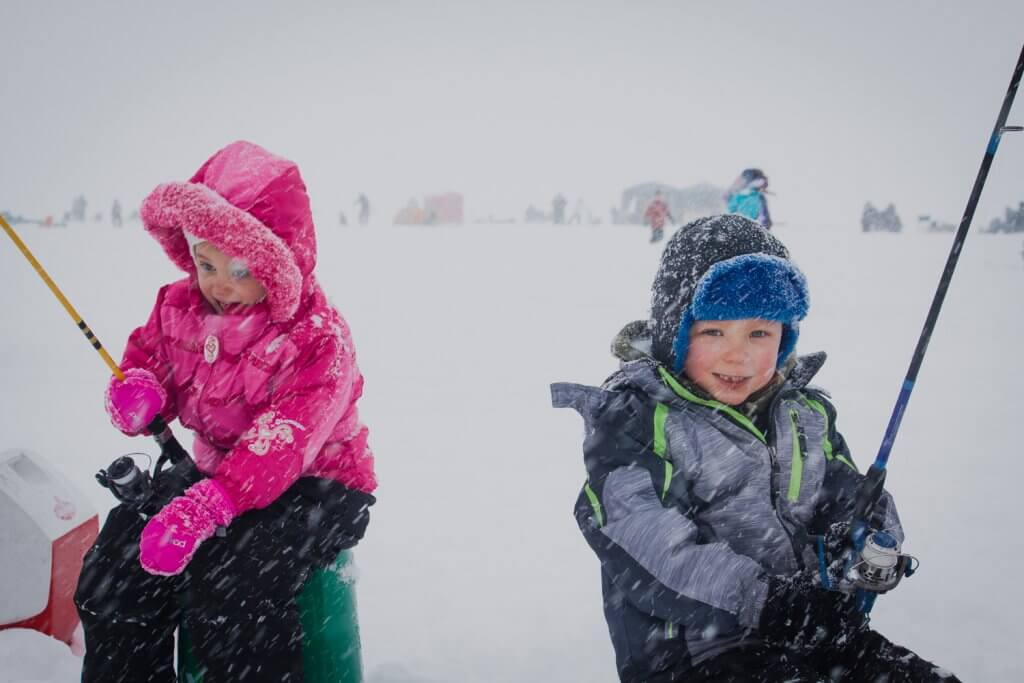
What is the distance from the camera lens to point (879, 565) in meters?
1.43

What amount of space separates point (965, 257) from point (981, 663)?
14.5 metres

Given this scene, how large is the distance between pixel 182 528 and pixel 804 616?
59.0 inches

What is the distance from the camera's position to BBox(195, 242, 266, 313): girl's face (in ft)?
6.22

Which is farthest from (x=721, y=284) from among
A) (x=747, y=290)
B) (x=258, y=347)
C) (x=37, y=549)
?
(x=37, y=549)

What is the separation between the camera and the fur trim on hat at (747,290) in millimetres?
1624

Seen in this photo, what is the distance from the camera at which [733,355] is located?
65.6 inches

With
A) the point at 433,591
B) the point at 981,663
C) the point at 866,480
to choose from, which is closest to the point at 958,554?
the point at 981,663

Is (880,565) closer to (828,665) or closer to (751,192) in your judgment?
(828,665)

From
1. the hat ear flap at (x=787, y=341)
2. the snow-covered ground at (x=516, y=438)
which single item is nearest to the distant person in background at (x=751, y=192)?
the snow-covered ground at (x=516, y=438)

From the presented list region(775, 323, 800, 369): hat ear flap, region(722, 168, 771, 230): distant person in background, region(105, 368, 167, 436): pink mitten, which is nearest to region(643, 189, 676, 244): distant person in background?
region(722, 168, 771, 230): distant person in background

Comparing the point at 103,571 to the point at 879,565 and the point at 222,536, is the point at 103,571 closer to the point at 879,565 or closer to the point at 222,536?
the point at 222,536

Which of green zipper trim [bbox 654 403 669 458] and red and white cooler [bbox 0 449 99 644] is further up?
green zipper trim [bbox 654 403 669 458]

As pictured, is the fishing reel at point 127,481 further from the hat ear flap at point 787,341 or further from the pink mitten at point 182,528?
the hat ear flap at point 787,341

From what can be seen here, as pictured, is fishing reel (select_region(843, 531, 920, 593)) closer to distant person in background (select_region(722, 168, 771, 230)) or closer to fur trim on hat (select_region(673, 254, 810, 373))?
fur trim on hat (select_region(673, 254, 810, 373))
